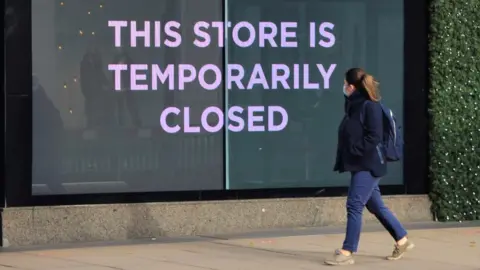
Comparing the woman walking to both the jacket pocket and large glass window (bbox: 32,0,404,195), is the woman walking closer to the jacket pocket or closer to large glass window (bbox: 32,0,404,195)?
the jacket pocket

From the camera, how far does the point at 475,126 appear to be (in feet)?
43.5

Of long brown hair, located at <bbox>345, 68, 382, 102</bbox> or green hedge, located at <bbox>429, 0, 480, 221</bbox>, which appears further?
green hedge, located at <bbox>429, 0, 480, 221</bbox>

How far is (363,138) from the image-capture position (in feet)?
32.3

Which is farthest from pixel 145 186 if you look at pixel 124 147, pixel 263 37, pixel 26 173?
pixel 263 37

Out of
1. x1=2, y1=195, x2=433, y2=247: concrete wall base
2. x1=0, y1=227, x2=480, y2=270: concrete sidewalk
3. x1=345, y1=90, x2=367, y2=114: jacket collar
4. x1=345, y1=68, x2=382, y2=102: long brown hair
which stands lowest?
x1=0, y1=227, x2=480, y2=270: concrete sidewalk

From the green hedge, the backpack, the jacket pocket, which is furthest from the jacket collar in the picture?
the green hedge

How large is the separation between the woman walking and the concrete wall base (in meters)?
2.38

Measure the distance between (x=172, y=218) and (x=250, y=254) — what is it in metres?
1.52

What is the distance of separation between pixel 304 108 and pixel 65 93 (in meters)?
2.73

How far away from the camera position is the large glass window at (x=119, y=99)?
37.9 ft

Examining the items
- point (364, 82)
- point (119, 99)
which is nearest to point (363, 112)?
point (364, 82)

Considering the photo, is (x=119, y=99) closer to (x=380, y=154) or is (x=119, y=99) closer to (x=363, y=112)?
(x=363, y=112)

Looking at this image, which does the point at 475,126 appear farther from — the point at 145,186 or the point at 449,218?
the point at 145,186

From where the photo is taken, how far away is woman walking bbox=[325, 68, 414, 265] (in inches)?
388
